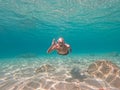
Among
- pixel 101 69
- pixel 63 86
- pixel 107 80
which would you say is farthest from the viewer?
pixel 101 69

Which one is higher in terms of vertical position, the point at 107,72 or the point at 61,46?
the point at 61,46

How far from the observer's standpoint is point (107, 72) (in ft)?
30.2

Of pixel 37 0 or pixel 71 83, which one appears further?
pixel 37 0

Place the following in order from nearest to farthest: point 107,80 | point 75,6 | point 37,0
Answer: point 107,80, point 37,0, point 75,6

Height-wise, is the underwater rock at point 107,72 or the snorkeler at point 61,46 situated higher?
the snorkeler at point 61,46

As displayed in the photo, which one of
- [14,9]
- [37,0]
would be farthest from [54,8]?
[14,9]

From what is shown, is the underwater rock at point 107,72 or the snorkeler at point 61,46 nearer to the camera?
the snorkeler at point 61,46

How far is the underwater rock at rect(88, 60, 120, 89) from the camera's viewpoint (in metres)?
8.35

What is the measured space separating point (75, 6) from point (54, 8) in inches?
136

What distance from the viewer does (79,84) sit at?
7.66m

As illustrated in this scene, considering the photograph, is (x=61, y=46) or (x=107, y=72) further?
(x=107, y=72)

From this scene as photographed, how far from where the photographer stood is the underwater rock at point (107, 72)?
27.4 feet

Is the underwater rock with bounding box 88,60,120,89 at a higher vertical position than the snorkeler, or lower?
lower

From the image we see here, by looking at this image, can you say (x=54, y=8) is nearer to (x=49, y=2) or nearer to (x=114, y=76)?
(x=49, y=2)
